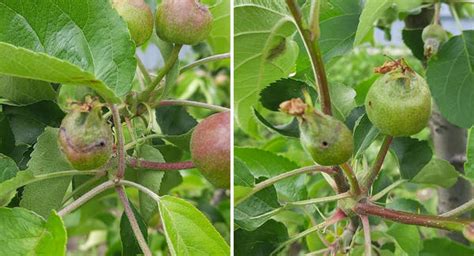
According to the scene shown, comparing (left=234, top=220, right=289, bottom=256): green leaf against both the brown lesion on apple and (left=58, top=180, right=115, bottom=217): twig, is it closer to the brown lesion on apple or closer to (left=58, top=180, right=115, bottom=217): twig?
(left=58, top=180, right=115, bottom=217): twig

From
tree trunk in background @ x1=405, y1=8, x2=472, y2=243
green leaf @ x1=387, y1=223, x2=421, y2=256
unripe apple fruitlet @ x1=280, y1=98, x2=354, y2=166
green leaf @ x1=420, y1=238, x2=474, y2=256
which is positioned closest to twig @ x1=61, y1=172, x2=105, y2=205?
unripe apple fruitlet @ x1=280, y1=98, x2=354, y2=166

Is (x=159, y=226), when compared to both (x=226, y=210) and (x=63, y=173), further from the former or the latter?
(x=63, y=173)

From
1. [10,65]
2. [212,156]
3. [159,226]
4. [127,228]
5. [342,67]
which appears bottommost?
[342,67]

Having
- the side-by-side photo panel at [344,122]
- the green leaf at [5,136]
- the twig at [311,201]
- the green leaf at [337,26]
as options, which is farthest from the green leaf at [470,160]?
the green leaf at [5,136]

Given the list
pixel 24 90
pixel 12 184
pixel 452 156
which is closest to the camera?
pixel 12 184

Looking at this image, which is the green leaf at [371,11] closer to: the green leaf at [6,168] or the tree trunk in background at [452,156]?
the green leaf at [6,168]

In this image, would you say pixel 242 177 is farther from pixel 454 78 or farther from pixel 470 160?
pixel 454 78

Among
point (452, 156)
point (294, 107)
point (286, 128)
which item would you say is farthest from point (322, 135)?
point (452, 156)

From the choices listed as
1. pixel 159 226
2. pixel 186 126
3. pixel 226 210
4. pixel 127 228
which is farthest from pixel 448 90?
pixel 159 226
